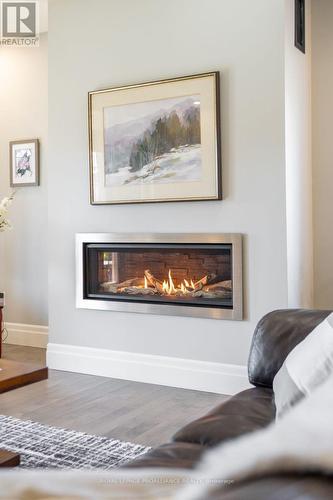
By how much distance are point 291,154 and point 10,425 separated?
2.37 metres

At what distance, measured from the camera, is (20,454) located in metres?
2.49

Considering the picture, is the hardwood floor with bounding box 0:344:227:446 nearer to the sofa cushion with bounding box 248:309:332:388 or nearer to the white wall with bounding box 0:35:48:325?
the sofa cushion with bounding box 248:309:332:388

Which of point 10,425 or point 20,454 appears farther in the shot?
point 10,425

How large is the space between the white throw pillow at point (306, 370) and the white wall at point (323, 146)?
2.55 meters

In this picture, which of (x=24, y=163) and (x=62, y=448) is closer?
(x=62, y=448)

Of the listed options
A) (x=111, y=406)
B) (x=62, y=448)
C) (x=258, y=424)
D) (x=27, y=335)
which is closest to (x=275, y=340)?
(x=258, y=424)

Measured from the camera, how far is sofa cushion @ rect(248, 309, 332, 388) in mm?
1917

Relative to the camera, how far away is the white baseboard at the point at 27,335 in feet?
16.7

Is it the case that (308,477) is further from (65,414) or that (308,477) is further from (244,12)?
(244,12)

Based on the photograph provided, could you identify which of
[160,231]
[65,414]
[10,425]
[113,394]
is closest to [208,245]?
[160,231]

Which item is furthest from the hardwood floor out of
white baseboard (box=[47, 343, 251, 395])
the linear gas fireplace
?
the linear gas fireplace

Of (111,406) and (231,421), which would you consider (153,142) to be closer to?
(111,406)

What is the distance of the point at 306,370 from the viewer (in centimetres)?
131

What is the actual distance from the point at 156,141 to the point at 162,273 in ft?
3.11
